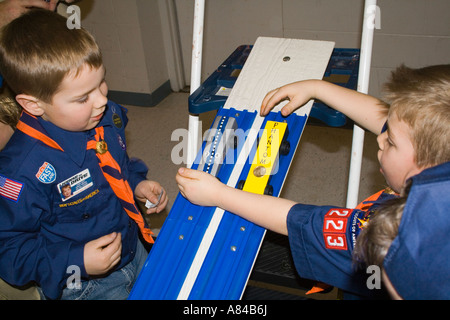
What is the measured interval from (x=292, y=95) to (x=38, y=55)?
73 centimetres

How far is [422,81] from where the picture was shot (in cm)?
86

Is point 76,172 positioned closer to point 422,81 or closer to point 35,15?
point 35,15

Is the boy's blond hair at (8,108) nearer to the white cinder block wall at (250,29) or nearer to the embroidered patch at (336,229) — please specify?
the embroidered patch at (336,229)

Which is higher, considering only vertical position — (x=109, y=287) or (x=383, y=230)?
(x=383, y=230)

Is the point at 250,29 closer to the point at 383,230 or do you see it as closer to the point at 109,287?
the point at 109,287

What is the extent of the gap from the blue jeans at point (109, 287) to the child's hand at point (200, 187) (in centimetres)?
41

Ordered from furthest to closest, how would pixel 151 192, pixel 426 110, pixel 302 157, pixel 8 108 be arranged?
pixel 302 157, pixel 151 192, pixel 8 108, pixel 426 110

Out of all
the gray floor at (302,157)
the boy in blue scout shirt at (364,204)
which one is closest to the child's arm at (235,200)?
the boy in blue scout shirt at (364,204)

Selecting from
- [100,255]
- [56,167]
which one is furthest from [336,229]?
[56,167]

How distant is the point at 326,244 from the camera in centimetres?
90

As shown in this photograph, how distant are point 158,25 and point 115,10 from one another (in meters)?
0.35

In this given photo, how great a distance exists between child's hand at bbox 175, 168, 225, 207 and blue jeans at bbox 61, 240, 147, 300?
0.41m

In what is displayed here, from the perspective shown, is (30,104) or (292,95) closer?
(30,104)

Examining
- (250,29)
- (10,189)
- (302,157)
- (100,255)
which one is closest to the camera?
(10,189)
